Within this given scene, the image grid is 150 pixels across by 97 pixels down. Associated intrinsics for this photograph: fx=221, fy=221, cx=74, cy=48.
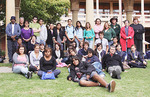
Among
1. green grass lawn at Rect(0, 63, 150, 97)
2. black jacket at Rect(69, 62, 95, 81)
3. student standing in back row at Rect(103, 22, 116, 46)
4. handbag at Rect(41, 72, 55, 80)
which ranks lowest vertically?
green grass lawn at Rect(0, 63, 150, 97)

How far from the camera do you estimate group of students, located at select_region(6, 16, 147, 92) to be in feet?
23.0

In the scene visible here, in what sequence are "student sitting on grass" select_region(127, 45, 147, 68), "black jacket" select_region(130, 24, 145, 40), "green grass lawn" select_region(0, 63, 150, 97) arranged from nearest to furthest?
"green grass lawn" select_region(0, 63, 150, 97), "student sitting on grass" select_region(127, 45, 147, 68), "black jacket" select_region(130, 24, 145, 40)

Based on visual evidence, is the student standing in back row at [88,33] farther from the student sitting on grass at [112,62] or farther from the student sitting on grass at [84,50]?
the student sitting on grass at [112,62]

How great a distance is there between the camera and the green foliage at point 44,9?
1802 centimetres

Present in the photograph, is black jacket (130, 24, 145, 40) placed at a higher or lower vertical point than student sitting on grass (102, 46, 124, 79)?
higher

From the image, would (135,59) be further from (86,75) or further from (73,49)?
(86,75)

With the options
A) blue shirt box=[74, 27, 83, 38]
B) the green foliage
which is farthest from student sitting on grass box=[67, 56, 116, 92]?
the green foliage

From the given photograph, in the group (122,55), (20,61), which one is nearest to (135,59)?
(122,55)

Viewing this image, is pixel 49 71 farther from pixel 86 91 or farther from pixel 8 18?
pixel 8 18

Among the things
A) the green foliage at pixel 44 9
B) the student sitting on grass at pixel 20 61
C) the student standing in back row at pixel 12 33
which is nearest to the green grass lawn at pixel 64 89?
the student sitting on grass at pixel 20 61

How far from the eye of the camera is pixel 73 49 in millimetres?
8547

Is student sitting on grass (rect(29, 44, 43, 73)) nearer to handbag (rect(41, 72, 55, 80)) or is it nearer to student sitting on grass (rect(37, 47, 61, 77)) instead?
student sitting on grass (rect(37, 47, 61, 77))

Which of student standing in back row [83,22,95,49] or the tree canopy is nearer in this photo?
student standing in back row [83,22,95,49]

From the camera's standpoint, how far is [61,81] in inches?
256
